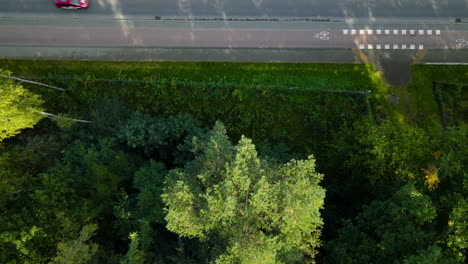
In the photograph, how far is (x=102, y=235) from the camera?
29.3 m

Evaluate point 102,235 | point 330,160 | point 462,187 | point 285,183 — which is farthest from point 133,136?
point 462,187

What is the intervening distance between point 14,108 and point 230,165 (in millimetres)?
19415

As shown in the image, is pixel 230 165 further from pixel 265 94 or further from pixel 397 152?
pixel 265 94

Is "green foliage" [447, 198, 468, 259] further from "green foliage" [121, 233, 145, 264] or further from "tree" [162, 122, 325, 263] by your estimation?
"green foliage" [121, 233, 145, 264]

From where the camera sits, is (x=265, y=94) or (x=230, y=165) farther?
(x=265, y=94)

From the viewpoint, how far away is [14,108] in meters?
30.2

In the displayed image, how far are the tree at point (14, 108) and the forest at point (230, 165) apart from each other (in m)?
0.12

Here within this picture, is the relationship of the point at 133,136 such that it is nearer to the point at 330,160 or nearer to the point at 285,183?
the point at 285,183

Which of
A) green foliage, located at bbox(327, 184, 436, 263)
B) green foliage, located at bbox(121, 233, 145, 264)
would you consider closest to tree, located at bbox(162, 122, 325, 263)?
green foliage, located at bbox(121, 233, 145, 264)

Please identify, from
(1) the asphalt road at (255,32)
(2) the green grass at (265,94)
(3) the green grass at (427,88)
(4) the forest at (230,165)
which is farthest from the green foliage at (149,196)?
(3) the green grass at (427,88)

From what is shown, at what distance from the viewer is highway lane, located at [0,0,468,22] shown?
37.3 metres

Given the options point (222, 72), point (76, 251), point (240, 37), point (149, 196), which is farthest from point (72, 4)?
point (76, 251)

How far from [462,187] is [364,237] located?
768 cm

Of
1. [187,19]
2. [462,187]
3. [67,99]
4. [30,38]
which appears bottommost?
[462,187]
